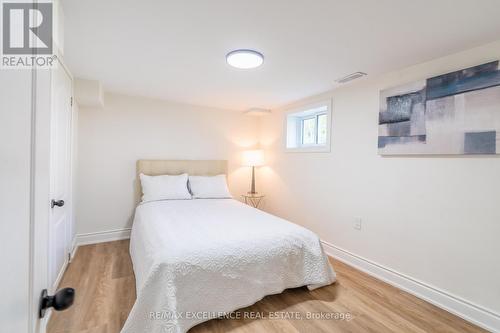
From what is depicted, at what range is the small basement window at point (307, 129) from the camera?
3393mm

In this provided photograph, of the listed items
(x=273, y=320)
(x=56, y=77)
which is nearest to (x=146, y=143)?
(x=56, y=77)

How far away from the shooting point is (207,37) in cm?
183

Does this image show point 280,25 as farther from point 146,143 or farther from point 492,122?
point 146,143

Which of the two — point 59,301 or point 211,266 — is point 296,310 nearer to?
point 211,266

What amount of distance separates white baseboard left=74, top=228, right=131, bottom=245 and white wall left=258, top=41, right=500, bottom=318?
2534 mm

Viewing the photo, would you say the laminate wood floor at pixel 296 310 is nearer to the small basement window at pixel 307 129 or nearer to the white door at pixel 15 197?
the white door at pixel 15 197

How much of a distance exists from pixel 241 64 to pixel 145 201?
220cm

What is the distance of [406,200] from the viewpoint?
7.63ft

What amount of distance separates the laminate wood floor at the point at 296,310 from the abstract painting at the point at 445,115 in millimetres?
1328

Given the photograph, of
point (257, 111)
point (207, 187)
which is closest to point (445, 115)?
point (257, 111)

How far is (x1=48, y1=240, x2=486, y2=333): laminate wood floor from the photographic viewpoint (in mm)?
1738

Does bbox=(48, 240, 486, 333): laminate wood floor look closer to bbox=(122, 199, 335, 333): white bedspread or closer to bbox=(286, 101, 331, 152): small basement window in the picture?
bbox=(122, 199, 335, 333): white bedspread

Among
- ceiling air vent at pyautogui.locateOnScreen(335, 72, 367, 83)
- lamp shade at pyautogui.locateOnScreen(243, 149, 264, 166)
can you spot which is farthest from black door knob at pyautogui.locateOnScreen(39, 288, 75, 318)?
lamp shade at pyautogui.locateOnScreen(243, 149, 264, 166)

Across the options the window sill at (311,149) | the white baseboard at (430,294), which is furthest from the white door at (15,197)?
the window sill at (311,149)
